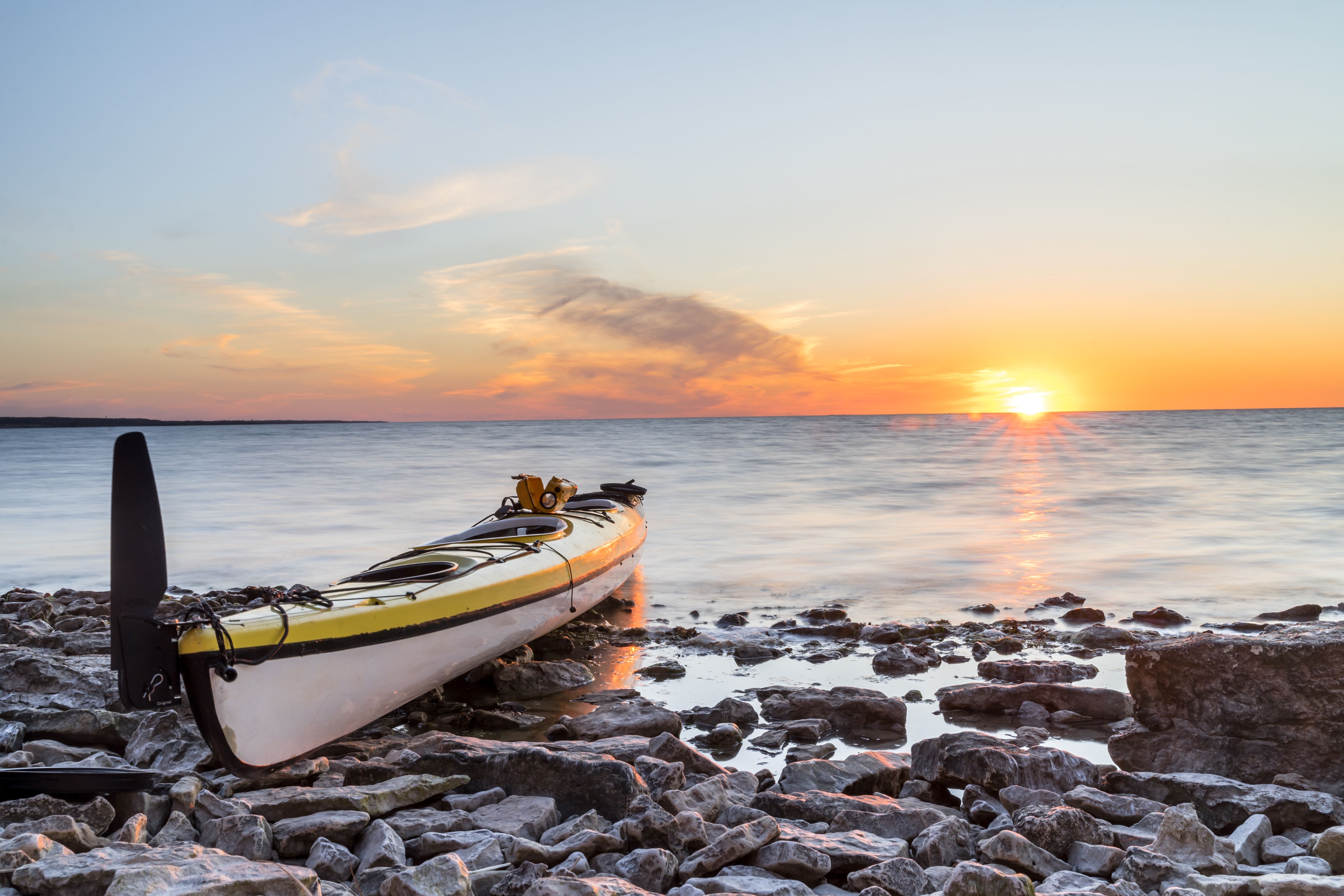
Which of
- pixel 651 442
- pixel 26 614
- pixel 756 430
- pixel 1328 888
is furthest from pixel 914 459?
pixel 756 430

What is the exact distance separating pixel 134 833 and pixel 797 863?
2.69m

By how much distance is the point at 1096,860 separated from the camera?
357 cm

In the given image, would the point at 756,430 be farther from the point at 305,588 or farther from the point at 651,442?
the point at 305,588

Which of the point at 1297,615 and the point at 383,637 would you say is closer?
the point at 383,637

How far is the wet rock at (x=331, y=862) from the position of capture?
3504 mm

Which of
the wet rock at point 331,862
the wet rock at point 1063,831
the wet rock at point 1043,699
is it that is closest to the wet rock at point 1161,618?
the wet rock at point 1043,699

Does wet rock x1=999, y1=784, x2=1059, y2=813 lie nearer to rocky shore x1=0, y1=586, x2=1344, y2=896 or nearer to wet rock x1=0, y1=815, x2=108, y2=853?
rocky shore x1=0, y1=586, x2=1344, y2=896

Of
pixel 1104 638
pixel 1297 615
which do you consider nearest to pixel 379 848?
pixel 1104 638

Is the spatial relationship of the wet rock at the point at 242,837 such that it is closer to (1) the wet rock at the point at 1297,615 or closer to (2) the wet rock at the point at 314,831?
(2) the wet rock at the point at 314,831

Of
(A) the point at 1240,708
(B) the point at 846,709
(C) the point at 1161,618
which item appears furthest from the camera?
(C) the point at 1161,618

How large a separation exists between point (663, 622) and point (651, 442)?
183 ft

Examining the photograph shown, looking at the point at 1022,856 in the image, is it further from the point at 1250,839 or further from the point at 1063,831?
the point at 1250,839

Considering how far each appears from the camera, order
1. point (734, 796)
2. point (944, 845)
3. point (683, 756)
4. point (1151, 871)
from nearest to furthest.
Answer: point (1151, 871) → point (944, 845) → point (734, 796) → point (683, 756)

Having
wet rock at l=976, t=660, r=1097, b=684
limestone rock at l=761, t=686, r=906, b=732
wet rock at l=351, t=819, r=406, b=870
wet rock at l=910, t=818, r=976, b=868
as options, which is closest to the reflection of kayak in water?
wet rock at l=351, t=819, r=406, b=870
